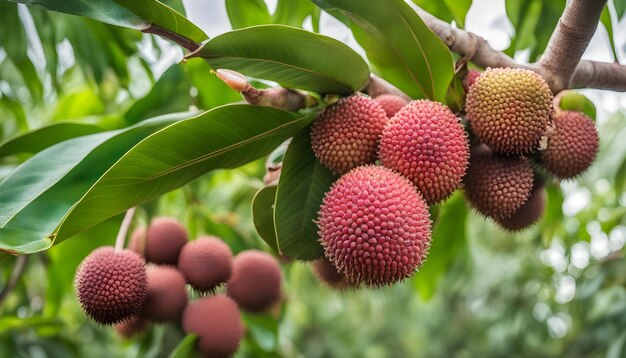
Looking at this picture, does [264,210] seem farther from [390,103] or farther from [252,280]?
[252,280]

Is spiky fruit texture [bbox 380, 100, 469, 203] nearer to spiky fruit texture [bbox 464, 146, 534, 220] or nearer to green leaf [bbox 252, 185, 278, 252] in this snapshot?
spiky fruit texture [bbox 464, 146, 534, 220]

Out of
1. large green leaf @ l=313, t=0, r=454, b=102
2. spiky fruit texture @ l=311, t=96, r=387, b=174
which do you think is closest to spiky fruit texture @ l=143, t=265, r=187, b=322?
spiky fruit texture @ l=311, t=96, r=387, b=174

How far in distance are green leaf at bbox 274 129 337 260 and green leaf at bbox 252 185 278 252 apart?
7 centimetres

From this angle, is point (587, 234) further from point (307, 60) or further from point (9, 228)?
point (9, 228)

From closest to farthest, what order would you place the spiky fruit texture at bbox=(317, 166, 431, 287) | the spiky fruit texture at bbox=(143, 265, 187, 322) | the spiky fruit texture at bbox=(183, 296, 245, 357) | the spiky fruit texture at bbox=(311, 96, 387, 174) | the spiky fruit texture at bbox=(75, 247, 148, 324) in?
the spiky fruit texture at bbox=(317, 166, 431, 287) → the spiky fruit texture at bbox=(311, 96, 387, 174) → the spiky fruit texture at bbox=(75, 247, 148, 324) → the spiky fruit texture at bbox=(143, 265, 187, 322) → the spiky fruit texture at bbox=(183, 296, 245, 357)

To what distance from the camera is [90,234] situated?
1.50 metres

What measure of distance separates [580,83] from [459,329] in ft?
23.7

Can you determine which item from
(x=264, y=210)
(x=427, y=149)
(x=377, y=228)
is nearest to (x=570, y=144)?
(x=427, y=149)

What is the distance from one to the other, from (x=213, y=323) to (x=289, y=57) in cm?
62

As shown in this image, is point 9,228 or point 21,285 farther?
point 21,285

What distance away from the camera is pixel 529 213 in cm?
99

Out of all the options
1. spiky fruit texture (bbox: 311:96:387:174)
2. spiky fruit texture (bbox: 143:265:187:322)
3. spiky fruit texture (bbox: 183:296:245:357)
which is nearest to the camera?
spiky fruit texture (bbox: 311:96:387:174)

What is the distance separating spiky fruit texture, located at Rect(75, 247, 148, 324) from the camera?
959 mm

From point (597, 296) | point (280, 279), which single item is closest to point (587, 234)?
point (597, 296)
